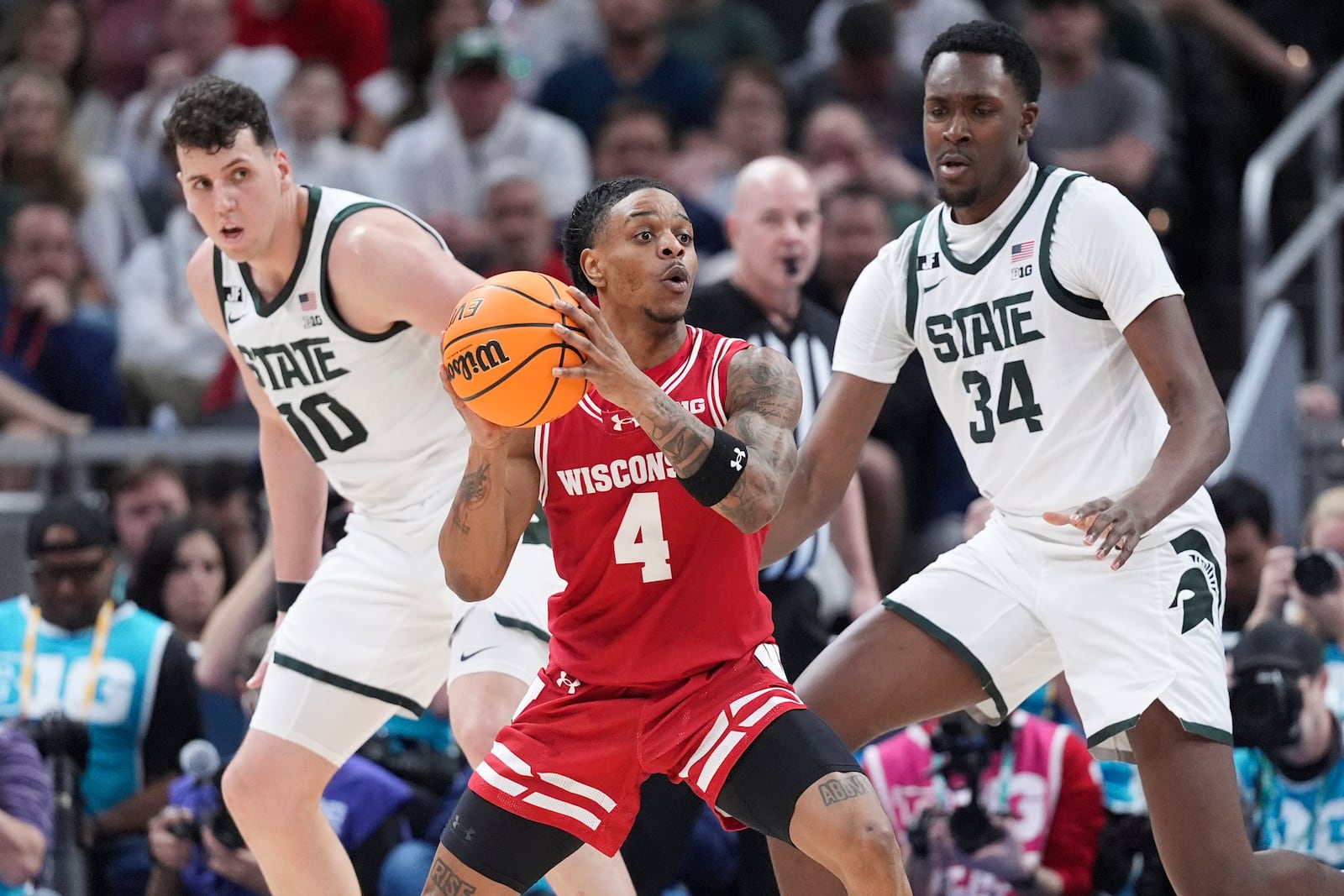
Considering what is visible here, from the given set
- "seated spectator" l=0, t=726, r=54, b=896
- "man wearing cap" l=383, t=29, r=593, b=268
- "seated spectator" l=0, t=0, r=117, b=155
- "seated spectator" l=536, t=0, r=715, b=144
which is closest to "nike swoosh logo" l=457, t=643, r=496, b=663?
"seated spectator" l=0, t=726, r=54, b=896

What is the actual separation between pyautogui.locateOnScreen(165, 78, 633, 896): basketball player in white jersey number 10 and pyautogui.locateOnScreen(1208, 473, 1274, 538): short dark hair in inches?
129

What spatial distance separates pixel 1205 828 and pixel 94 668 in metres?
4.78

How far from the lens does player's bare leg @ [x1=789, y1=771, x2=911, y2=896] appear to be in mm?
4246

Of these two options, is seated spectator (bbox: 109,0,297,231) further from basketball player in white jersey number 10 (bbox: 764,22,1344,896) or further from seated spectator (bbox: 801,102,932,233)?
basketball player in white jersey number 10 (bbox: 764,22,1344,896)

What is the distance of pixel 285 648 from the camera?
554 cm

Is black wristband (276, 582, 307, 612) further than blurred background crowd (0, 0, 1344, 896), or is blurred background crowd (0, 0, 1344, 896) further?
blurred background crowd (0, 0, 1344, 896)

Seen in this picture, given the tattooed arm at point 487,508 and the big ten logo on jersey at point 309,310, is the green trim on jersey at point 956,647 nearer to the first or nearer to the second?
the tattooed arm at point 487,508

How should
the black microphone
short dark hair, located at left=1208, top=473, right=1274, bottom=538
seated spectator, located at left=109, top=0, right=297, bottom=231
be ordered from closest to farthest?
the black microphone < short dark hair, located at left=1208, top=473, right=1274, bottom=538 < seated spectator, located at left=109, top=0, right=297, bottom=231

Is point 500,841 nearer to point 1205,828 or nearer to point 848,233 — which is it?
point 1205,828

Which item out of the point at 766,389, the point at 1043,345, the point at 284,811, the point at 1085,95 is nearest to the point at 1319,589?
the point at 1043,345

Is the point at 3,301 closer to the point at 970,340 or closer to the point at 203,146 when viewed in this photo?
the point at 203,146

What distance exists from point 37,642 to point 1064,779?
4120 millimetres

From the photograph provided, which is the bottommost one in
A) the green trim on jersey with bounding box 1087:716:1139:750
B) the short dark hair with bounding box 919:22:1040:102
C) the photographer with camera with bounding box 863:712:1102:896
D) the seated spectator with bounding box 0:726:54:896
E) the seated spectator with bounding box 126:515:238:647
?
the photographer with camera with bounding box 863:712:1102:896

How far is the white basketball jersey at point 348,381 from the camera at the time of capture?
5559mm
